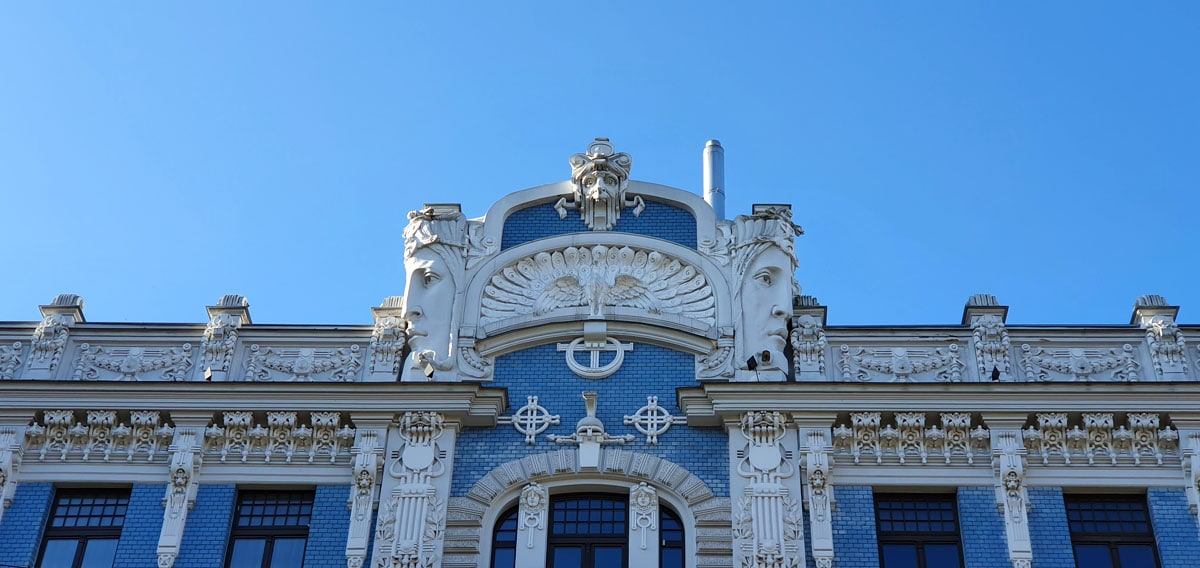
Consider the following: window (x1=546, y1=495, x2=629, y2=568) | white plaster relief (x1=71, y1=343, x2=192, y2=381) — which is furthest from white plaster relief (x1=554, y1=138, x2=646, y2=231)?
white plaster relief (x1=71, y1=343, x2=192, y2=381)

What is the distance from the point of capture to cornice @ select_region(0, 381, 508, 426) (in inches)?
874

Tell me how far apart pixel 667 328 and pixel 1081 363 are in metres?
5.63

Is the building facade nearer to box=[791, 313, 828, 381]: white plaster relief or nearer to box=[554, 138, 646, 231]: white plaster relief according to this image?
box=[791, 313, 828, 381]: white plaster relief

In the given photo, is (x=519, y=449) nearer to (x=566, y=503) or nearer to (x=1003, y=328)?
(x=566, y=503)

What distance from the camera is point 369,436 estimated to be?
72.3 feet

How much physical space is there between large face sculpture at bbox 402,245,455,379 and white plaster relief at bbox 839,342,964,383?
5493mm

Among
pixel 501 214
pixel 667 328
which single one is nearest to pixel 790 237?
pixel 667 328

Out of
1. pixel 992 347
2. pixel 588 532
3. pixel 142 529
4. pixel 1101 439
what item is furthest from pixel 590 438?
pixel 1101 439

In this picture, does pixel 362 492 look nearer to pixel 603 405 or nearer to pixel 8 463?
pixel 603 405

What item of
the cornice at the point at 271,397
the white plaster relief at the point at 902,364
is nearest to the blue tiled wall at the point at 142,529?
the cornice at the point at 271,397

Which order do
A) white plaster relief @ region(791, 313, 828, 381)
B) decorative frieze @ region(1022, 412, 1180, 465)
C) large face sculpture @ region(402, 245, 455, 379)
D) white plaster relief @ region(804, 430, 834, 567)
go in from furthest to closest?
large face sculpture @ region(402, 245, 455, 379)
white plaster relief @ region(791, 313, 828, 381)
decorative frieze @ region(1022, 412, 1180, 465)
white plaster relief @ region(804, 430, 834, 567)

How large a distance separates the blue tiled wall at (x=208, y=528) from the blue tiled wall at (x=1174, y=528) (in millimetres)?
11830

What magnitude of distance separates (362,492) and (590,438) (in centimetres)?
305

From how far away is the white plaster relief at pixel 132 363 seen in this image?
75.6 ft
